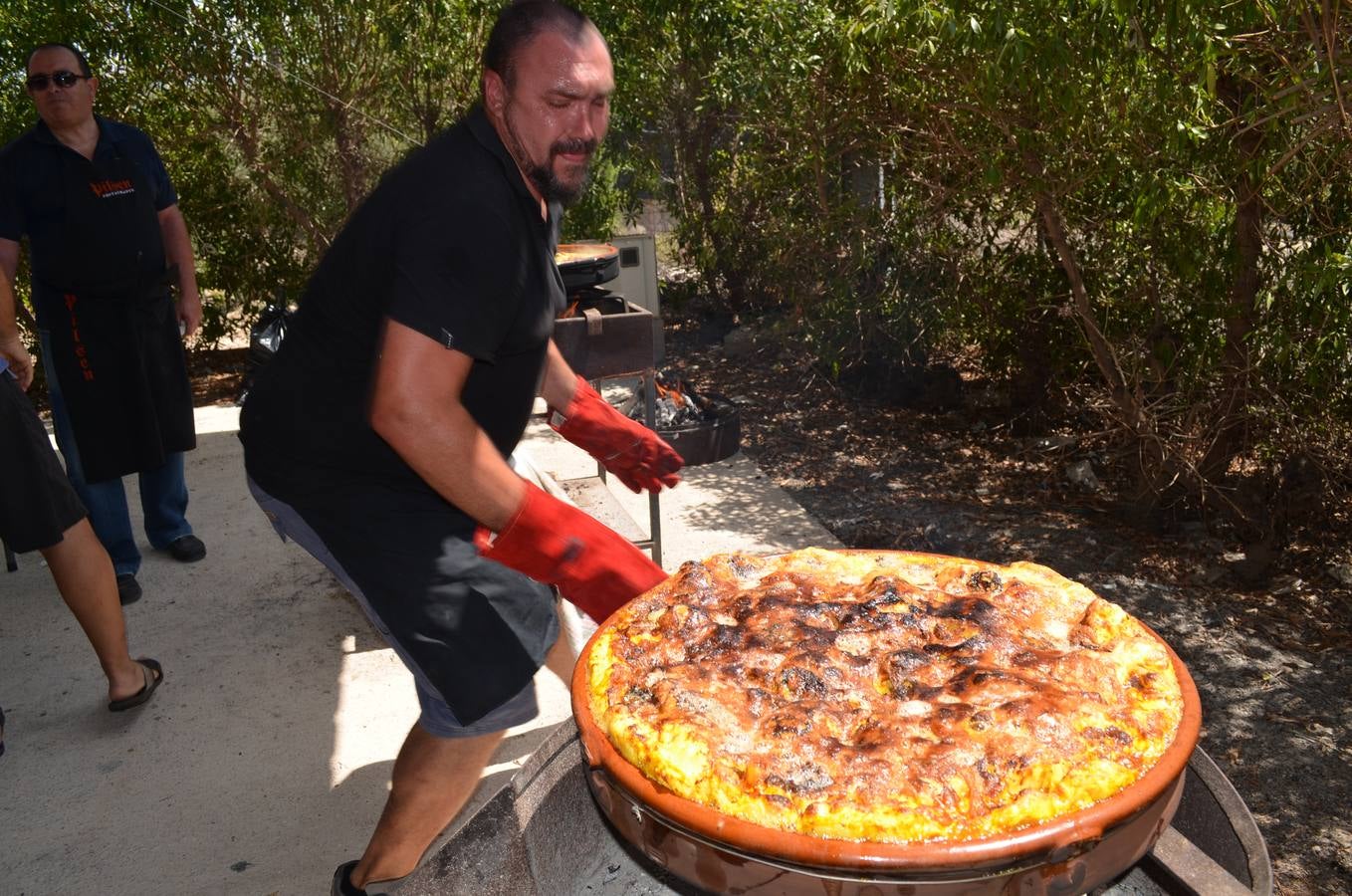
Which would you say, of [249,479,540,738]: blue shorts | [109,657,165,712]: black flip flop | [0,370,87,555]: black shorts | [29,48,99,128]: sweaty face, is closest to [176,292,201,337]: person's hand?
[29,48,99,128]: sweaty face

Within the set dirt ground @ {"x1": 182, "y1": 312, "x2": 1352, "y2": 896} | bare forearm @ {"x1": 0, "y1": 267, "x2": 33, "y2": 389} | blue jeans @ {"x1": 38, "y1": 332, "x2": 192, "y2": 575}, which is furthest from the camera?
blue jeans @ {"x1": 38, "y1": 332, "x2": 192, "y2": 575}

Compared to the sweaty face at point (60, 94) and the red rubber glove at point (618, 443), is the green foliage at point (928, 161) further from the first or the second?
the sweaty face at point (60, 94)

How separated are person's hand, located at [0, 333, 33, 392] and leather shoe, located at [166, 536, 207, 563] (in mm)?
1178

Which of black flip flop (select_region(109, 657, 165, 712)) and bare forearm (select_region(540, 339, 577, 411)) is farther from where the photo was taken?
black flip flop (select_region(109, 657, 165, 712))

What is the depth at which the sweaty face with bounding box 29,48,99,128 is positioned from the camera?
4012 millimetres

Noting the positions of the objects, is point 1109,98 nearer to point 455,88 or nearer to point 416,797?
point 416,797

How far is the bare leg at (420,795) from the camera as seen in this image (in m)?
2.26

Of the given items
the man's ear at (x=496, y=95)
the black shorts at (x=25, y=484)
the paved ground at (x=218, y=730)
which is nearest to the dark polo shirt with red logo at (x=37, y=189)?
the black shorts at (x=25, y=484)

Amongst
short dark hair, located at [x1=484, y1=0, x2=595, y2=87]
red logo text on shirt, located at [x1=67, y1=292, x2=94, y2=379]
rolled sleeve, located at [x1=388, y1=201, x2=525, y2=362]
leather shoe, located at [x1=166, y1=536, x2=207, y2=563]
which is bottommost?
leather shoe, located at [x1=166, y1=536, x2=207, y2=563]

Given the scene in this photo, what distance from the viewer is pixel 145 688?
11.6 feet

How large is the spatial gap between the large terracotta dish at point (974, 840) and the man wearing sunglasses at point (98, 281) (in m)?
3.59

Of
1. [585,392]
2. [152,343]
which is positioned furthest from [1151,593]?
[152,343]

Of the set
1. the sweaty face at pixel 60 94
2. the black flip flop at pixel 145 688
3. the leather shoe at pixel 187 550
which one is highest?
the sweaty face at pixel 60 94

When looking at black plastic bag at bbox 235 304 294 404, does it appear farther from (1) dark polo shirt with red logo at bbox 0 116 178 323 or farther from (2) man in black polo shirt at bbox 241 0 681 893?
(2) man in black polo shirt at bbox 241 0 681 893
